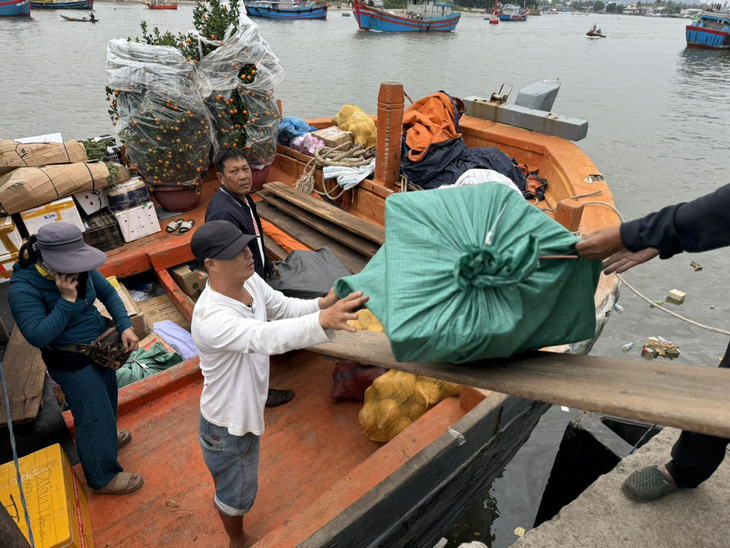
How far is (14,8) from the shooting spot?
3547cm

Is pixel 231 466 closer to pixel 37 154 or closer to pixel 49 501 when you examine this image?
pixel 49 501

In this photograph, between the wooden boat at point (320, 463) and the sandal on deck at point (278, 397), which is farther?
the sandal on deck at point (278, 397)

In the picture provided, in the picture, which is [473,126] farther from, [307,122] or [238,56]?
[238,56]

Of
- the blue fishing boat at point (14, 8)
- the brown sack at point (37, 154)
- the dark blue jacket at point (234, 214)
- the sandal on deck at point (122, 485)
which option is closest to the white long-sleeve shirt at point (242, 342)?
the dark blue jacket at point (234, 214)

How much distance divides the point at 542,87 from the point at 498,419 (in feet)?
18.5

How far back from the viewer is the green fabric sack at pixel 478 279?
1.03m

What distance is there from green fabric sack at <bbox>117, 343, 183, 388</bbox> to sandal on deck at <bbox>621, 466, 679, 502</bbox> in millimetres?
3373

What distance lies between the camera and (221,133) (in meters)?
5.36

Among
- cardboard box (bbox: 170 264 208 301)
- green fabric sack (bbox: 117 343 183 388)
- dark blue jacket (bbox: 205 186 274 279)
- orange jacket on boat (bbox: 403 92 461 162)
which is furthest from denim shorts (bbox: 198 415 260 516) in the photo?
orange jacket on boat (bbox: 403 92 461 162)

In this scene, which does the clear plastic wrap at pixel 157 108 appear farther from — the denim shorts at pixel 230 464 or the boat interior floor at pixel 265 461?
the denim shorts at pixel 230 464

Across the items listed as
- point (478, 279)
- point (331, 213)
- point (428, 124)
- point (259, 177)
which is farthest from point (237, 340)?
point (259, 177)

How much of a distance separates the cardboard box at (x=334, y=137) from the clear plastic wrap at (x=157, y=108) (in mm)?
1545

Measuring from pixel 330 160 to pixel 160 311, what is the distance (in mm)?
2721

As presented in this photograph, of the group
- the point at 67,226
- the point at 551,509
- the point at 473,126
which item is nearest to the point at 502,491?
the point at 551,509
